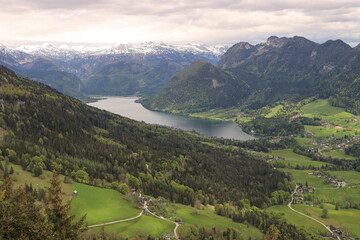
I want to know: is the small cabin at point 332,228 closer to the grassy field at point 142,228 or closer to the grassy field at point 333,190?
the grassy field at point 333,190

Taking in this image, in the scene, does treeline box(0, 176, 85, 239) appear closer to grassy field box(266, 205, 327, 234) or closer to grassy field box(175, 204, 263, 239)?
grassy field box(175, 204, 263, 239)

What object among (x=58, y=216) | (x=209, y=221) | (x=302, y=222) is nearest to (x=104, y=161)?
(x=209, y=221)

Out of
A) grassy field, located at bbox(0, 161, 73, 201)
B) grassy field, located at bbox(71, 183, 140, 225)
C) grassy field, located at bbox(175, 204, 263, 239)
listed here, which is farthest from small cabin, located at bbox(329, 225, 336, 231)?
grassy field, located at bbox(0, 161, 73, 201)

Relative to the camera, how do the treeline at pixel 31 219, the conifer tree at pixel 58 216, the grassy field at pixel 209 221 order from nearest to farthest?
1. the treeline at pixel 31 219
2. the conifer tree at pixel 58 216
3. the grassy field at pixel 209 221

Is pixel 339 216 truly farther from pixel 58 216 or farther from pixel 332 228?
pixel 58 216

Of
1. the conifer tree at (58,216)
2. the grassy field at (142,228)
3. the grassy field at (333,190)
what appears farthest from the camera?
the grassy field at (333,190)

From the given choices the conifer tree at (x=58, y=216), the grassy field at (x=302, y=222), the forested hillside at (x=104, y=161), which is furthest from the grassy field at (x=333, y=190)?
the conifer tree at (x=58, y=216)

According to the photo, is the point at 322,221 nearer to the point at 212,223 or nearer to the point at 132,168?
the point at 212,223
